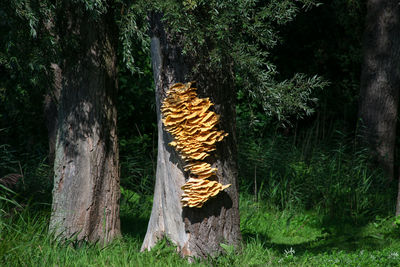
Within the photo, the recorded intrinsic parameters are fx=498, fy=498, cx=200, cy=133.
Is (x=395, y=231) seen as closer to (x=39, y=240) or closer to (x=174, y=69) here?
(x=174, y=69)

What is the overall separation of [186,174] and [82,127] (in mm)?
1361

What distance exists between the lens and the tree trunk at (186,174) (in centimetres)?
442

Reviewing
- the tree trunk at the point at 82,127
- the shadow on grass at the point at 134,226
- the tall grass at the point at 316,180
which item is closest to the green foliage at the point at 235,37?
the tree trunk at the point at 82,127

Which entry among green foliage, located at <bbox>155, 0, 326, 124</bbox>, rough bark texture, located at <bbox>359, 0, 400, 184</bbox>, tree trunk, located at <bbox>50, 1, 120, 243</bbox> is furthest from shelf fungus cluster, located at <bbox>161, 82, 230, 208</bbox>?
rough bark texture, located at <bbox>359, 0, 400, 184</bbox>

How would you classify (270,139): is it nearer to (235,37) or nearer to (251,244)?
(251,244)

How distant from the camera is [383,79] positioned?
8.34 meters

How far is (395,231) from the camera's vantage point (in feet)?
20.3

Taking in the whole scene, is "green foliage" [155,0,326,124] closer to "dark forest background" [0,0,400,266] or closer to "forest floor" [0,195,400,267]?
"dark forest background" [0,0,400,266]

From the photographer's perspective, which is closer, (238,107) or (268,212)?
(268,212)

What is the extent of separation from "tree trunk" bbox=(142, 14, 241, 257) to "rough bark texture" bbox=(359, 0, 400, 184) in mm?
4447

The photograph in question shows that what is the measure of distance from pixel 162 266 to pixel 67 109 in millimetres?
1955

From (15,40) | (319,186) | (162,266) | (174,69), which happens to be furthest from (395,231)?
(15,40)

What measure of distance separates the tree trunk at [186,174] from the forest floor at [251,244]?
0.16 meters

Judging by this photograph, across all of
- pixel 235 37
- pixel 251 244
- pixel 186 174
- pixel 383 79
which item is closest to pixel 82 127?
pixel 186 174
